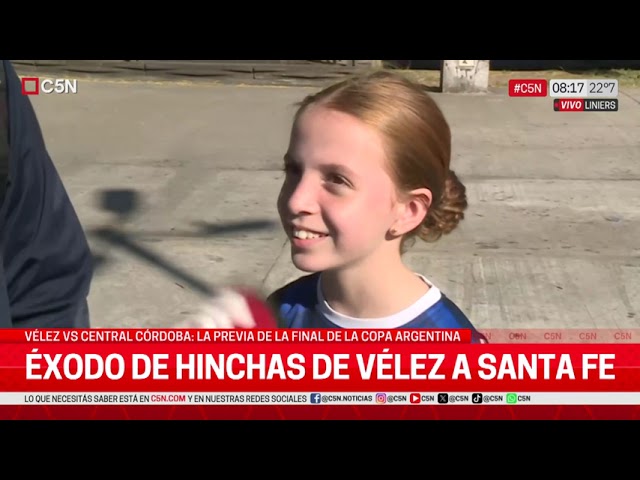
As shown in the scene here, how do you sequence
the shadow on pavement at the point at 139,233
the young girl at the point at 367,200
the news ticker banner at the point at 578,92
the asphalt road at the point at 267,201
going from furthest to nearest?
the shadow on pavement at the point at 139,233
the asphalt road at the point at 267,201
the news ticker banner at the point at 578,92
the young girl at the point at 367,200

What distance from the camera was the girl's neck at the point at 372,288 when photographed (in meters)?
2.74

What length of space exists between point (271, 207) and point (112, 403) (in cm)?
99

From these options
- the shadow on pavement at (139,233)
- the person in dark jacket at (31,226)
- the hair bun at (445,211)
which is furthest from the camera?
the shadow on pavement at (139,233)

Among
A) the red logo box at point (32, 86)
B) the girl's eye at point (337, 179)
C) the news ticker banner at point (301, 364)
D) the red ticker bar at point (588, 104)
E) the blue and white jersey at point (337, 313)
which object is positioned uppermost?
the red logo box at point (32, 86)

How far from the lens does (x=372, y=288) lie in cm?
276

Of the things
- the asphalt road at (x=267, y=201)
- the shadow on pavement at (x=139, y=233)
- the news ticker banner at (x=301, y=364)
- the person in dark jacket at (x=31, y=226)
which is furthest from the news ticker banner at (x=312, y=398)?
the person in dark jacket at (x=31, y=226)

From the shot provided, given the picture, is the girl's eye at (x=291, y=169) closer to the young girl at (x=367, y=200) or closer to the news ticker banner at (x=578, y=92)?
the young girl at (x=367, y=200)

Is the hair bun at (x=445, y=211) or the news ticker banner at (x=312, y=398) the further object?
the news ticker banner at (x=312, y=398)

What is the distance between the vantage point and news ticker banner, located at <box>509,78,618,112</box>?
2963mm

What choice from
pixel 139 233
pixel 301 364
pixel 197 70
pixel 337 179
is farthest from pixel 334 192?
pixel 139 233

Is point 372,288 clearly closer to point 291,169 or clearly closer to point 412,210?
point 412,210

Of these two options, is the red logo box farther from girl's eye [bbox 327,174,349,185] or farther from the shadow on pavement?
girl's eye [bbox 327,174,349,185]

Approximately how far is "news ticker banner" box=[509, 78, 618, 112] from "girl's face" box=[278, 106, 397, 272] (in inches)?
28.0

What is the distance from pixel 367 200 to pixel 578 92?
865 millimetres
